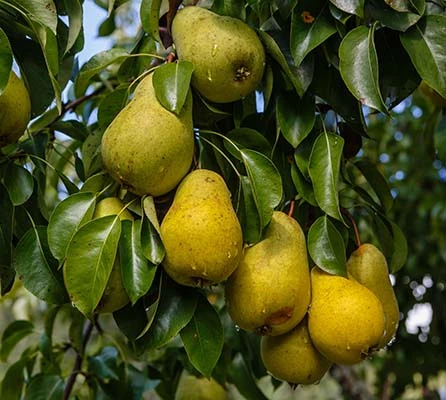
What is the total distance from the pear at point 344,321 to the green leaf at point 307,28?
14.1 inches

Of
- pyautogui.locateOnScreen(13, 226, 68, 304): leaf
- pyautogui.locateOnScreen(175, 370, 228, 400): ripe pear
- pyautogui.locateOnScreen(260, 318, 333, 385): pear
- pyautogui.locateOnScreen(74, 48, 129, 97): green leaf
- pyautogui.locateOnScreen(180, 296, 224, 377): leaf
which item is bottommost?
pyautogui.locateOnScreen(175, 370, 228, 400): ripe pear

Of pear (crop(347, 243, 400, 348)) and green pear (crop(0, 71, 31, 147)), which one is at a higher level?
green pear (crop(0, 71, 31, 147))

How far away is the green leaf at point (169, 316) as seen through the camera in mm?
1185

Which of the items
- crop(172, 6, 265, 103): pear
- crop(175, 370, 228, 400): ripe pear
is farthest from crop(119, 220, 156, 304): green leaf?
crop(175, 370, 228, 400): ripe pear

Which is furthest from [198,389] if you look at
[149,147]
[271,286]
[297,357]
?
[149,147]

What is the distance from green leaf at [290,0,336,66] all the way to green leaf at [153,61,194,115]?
0.18 m

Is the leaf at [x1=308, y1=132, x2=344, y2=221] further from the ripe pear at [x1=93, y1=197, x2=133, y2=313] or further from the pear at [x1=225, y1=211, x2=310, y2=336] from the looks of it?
the ripe pear at [x1=93, y1=197, x2=133, y2=313]

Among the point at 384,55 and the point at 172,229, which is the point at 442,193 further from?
the point at 172,229

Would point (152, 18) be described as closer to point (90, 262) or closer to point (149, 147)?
point (149, 147)

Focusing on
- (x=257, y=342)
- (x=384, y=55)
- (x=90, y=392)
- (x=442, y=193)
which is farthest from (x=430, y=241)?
(x=384, y=55)

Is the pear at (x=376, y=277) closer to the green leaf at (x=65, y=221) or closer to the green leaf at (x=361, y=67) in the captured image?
the green leaf at (x=361, y=67)

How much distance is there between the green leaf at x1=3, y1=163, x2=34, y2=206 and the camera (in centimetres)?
124

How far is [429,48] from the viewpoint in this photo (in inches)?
49.2

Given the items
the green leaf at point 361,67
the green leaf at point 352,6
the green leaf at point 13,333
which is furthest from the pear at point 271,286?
the green leaf at point 13,333
